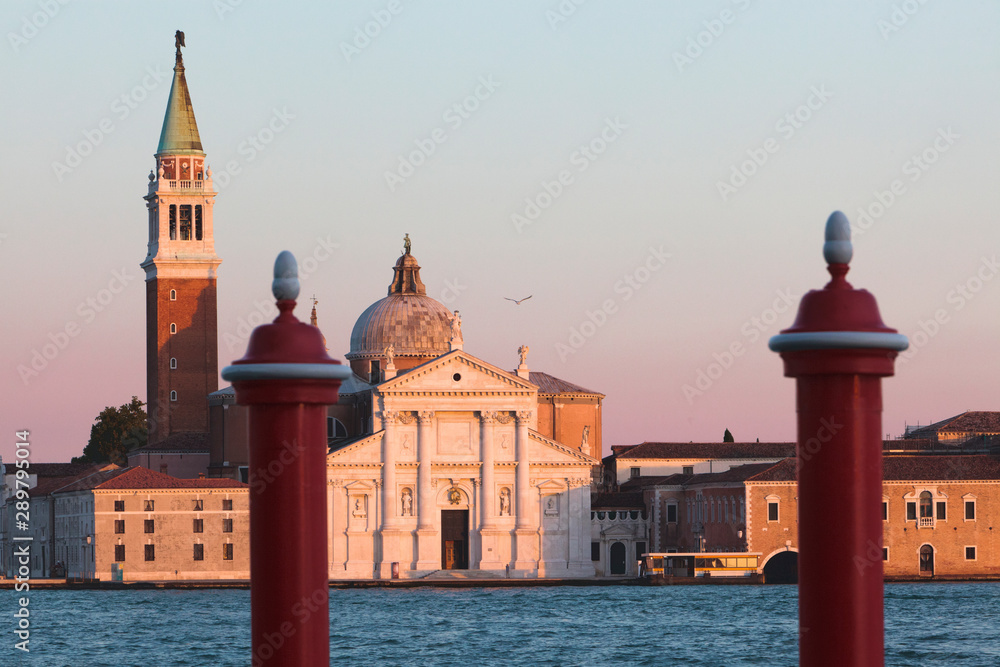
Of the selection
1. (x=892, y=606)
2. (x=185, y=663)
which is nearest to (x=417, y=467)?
(x=892, y=606)

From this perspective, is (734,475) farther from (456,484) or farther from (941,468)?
(456,484)

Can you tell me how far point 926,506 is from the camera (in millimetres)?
61656

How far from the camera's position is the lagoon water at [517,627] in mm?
37281

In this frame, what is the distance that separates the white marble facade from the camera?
6303cm

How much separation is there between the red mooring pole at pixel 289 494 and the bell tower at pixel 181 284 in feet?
219

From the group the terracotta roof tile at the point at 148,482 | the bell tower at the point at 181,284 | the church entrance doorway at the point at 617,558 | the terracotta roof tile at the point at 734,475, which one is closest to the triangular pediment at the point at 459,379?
the terracotta roof tile at the point at 148,482

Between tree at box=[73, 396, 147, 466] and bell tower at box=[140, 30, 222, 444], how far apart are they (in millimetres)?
3614

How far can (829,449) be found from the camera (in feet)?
14.9

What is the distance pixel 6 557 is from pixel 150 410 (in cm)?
757

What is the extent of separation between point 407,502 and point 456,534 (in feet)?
6.60

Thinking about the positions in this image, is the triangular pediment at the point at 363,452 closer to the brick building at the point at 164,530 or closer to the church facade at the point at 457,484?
the church facade at the point at 457,484

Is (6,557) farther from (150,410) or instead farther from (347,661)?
(347,661)

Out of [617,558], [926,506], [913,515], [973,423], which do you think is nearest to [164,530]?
[617,558]

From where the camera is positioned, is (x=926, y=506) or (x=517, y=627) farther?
(x=926, y=506)
